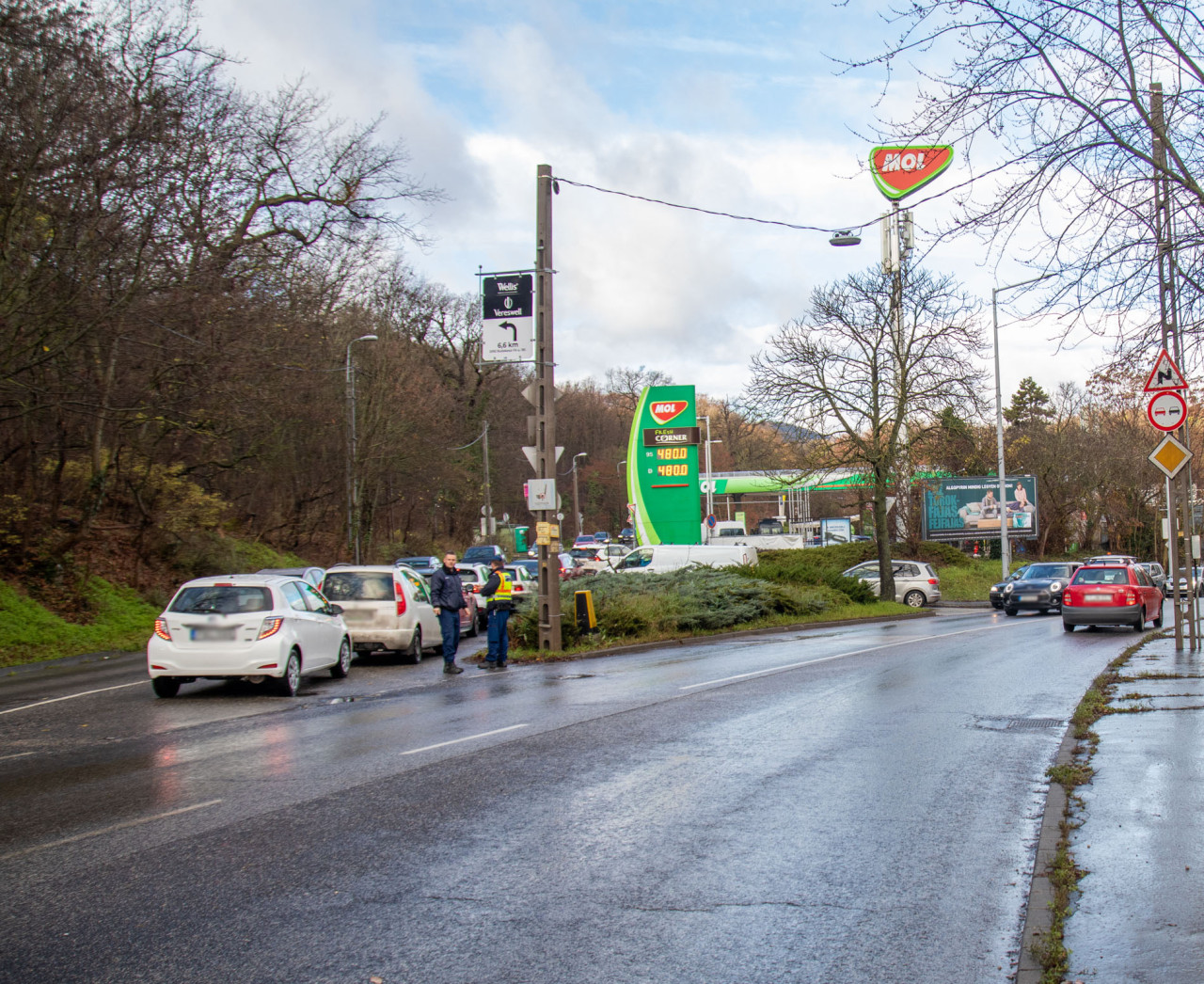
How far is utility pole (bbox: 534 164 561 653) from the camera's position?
65.6 feet

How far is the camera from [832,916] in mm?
5430

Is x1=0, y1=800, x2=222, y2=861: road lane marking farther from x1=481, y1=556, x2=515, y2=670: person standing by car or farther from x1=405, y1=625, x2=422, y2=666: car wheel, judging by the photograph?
x1=405, y1=625, x2=422, y2=666: car wheel

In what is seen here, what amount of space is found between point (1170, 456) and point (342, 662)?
12.7 metres

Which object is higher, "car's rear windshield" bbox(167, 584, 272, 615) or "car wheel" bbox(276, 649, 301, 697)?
"car's rear windshield" bbox(167, 584, 272, 615)

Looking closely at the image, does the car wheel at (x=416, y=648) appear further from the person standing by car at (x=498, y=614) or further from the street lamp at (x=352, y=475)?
the street lamp at (x=352, y=475)

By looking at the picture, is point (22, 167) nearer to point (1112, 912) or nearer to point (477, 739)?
point (477, 739)

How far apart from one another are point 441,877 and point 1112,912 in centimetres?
324

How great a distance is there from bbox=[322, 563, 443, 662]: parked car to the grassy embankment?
5.83 m

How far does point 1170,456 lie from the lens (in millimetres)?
17500

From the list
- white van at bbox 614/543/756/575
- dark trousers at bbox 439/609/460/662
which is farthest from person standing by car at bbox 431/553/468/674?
white van at bbox 614/543/756/575

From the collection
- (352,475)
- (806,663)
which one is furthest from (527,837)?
(352,475)

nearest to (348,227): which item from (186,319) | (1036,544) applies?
(186,319)

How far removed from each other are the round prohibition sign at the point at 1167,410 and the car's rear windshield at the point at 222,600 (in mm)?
12298

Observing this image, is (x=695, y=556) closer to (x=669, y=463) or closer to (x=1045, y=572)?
(x=1045, y=572)
